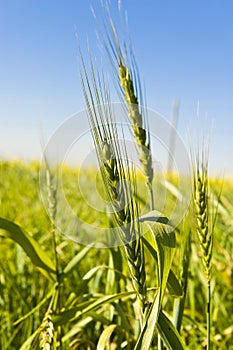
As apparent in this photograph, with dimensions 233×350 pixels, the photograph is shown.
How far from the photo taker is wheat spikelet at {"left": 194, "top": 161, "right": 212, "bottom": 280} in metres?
0.56

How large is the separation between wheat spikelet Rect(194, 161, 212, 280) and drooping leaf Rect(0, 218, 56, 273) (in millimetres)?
315

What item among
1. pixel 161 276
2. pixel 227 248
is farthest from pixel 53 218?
pixel 227 248

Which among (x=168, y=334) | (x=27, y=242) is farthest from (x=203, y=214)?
(x=27, y=242)

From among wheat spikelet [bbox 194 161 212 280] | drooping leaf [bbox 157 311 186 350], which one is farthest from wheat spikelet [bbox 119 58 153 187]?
drooping leaf [bbox 157 311 186 350]

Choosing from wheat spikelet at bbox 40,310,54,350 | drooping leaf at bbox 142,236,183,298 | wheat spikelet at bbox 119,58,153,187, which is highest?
wheat spikelet at bbox 119,58,153,187

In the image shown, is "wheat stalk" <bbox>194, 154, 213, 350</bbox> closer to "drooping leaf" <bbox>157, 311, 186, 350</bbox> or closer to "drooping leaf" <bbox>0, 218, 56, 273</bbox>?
"drooping leaf" <bbox>157, 311, 186, 350</bbox>

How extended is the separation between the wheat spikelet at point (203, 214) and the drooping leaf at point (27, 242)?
32cm

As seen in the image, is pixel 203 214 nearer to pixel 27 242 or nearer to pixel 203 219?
pixel 203 219

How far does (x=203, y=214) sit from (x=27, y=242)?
339 mm

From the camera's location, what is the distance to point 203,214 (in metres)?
0.57

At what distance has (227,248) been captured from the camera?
1372 mm

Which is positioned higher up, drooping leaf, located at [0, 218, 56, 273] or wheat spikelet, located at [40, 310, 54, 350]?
drooping leaf, located at [0, 218, 56, 273]

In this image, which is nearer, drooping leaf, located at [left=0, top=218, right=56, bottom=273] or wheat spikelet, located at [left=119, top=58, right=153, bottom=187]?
wheat spikelet, located at [left=119, top=58, right=153, bottom=187]

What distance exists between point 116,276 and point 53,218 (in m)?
0.21
